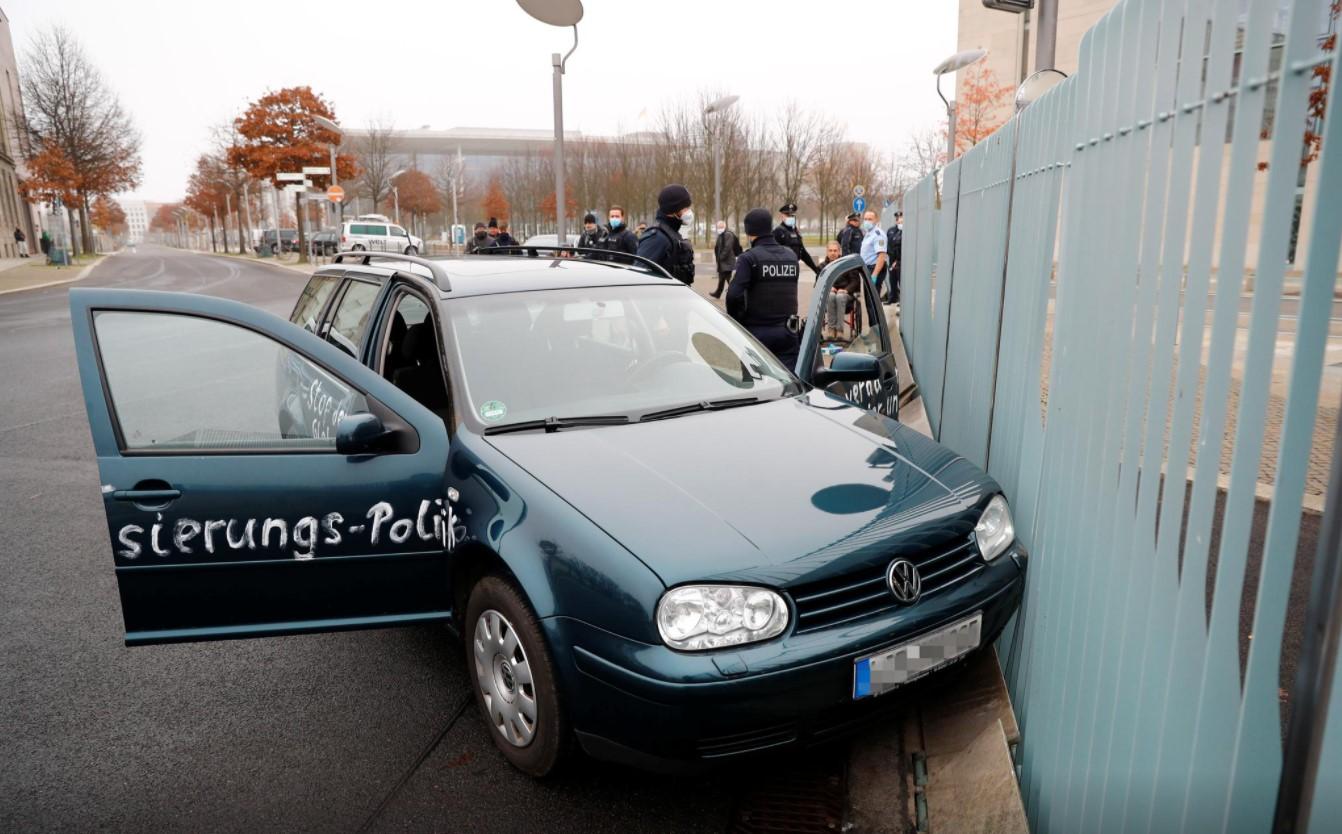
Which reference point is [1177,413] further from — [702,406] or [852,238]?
[852,238]

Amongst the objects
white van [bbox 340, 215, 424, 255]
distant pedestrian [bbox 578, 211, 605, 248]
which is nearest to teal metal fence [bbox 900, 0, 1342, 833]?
distant pedestrian [bbox 578, 211, 605, 248]

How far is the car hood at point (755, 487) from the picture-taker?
2.60 meters

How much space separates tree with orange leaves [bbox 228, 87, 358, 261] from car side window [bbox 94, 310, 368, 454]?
5345 centimetres

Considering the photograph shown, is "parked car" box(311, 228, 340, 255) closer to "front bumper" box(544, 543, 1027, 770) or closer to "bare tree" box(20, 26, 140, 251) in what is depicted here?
"bare tree" box(20, 26, 140, 251)

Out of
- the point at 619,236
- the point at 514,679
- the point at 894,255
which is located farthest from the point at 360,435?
the point at 894,255

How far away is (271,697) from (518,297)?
6.18ft

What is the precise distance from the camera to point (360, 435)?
10.4ft

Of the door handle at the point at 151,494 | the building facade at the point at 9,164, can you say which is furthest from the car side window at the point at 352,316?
the building facade at the point at 9,164

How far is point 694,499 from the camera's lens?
2.82 meters

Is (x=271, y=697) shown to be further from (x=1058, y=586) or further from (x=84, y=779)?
(x=1058, y=586)

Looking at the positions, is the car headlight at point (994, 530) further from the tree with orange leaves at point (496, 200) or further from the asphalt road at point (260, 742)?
the tree with orange leaves at point (496, 200)

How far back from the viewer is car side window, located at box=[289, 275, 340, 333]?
16.5 feet

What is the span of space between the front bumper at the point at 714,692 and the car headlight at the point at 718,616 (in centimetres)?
3

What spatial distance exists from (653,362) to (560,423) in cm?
68
